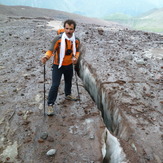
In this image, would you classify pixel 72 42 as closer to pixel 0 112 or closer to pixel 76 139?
pixel 76 139

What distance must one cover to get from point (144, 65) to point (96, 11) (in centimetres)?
9442

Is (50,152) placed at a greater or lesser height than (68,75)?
lesser

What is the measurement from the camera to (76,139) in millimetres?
2486

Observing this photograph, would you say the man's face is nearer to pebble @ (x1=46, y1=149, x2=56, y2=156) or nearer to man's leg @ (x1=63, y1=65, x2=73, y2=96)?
man's leg @ (x1=63, y1=65, x2=73, y2=96)

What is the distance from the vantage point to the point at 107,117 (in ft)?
11.8

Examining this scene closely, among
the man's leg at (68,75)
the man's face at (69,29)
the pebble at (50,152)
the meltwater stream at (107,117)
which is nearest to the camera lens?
the pebble at (50,152)

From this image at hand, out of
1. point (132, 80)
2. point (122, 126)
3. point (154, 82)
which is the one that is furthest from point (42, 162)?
point (154, 82)

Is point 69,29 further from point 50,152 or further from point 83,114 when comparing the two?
point 50,152

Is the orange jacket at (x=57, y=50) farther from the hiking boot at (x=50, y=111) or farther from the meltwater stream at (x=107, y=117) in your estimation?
the meltwater stream at (x=107, y=117)

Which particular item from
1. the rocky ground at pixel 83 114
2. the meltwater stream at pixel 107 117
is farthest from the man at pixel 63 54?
the meltwater stream at pixel 107 117

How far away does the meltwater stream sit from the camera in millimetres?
2326

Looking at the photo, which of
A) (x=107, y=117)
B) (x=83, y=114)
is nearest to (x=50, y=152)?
(x=83, y=114)

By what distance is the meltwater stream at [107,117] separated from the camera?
233 cm

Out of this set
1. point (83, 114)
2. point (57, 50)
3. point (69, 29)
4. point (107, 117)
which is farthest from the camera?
point (107, 117)
